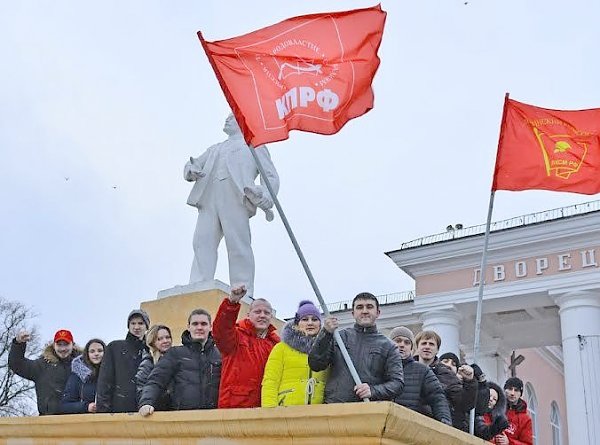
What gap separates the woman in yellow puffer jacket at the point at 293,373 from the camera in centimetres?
457

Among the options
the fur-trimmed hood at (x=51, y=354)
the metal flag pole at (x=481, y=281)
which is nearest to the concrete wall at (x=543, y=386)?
the metal flag pole at (x=481, y=281)

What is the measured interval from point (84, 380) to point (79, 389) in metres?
0.10

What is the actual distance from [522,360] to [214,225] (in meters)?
18.3

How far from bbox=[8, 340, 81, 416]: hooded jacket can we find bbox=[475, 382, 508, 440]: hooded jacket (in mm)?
3076

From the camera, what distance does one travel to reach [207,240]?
342 inches

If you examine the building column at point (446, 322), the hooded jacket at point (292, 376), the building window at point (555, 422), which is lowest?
the hooded jacket at point (292, 376)

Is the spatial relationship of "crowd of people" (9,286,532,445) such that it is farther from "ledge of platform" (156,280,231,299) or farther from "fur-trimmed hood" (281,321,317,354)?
"ledge of platform" (156,280,231,299)

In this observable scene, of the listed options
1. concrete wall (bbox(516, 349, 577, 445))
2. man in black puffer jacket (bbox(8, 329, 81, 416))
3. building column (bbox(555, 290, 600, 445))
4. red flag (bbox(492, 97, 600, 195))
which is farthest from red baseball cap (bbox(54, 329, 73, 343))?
concrete wall (bbox(516, 349, 577, 445))

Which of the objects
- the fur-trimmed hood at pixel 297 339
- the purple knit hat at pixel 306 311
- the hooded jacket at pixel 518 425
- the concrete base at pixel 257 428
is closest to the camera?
the concrete base at pixel 257 428

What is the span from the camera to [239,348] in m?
5.07

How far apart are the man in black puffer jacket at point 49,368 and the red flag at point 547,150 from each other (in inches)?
139

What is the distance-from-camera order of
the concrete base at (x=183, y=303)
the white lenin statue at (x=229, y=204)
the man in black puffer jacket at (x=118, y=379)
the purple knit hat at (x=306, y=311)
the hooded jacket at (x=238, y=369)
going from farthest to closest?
the white lenin statue at (x=229, y=204) → the concrete base at (x=183, y=303) → the man in black puffer jacket at (x=118, y=379) → the hooded jacket at (x=238, y=369) → the purple knit hat at (x=306, y=311)

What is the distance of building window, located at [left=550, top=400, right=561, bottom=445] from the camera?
2753cm

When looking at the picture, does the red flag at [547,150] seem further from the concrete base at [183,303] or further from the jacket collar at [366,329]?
the concrete base at [183,303]
